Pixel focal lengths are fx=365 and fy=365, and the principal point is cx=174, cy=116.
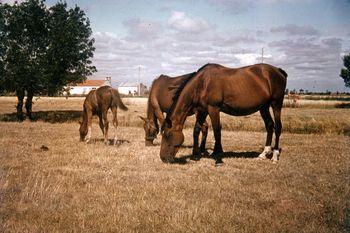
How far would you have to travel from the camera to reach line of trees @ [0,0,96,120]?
27672 millimetres

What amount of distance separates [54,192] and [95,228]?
2.11 meters

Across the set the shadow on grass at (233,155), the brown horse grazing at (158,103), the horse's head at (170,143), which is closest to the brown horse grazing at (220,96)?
the horse's head at (170,143)

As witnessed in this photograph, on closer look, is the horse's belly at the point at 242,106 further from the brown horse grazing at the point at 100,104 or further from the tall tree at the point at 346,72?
the tall tree at the point at 346,72

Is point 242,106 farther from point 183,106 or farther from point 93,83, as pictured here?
point 93,83

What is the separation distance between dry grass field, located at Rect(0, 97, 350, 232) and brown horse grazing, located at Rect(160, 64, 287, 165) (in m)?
0.78

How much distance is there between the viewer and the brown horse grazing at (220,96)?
10.6m

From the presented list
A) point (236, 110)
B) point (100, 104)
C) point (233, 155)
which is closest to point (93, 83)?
point (100, 104)

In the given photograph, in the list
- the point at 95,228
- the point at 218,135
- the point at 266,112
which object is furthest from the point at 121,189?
the point at 266,112

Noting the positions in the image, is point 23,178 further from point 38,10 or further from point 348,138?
point 38,10

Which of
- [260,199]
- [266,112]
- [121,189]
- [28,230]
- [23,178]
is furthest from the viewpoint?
[266,112]

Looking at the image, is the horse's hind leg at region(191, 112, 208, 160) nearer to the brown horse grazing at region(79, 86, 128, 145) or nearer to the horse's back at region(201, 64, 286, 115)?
the horse's back at region(201, 64, 286, 115)

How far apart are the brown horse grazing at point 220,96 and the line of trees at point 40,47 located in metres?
20.1

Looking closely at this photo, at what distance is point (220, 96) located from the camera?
11.1 m

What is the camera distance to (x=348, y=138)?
57.0 ft
